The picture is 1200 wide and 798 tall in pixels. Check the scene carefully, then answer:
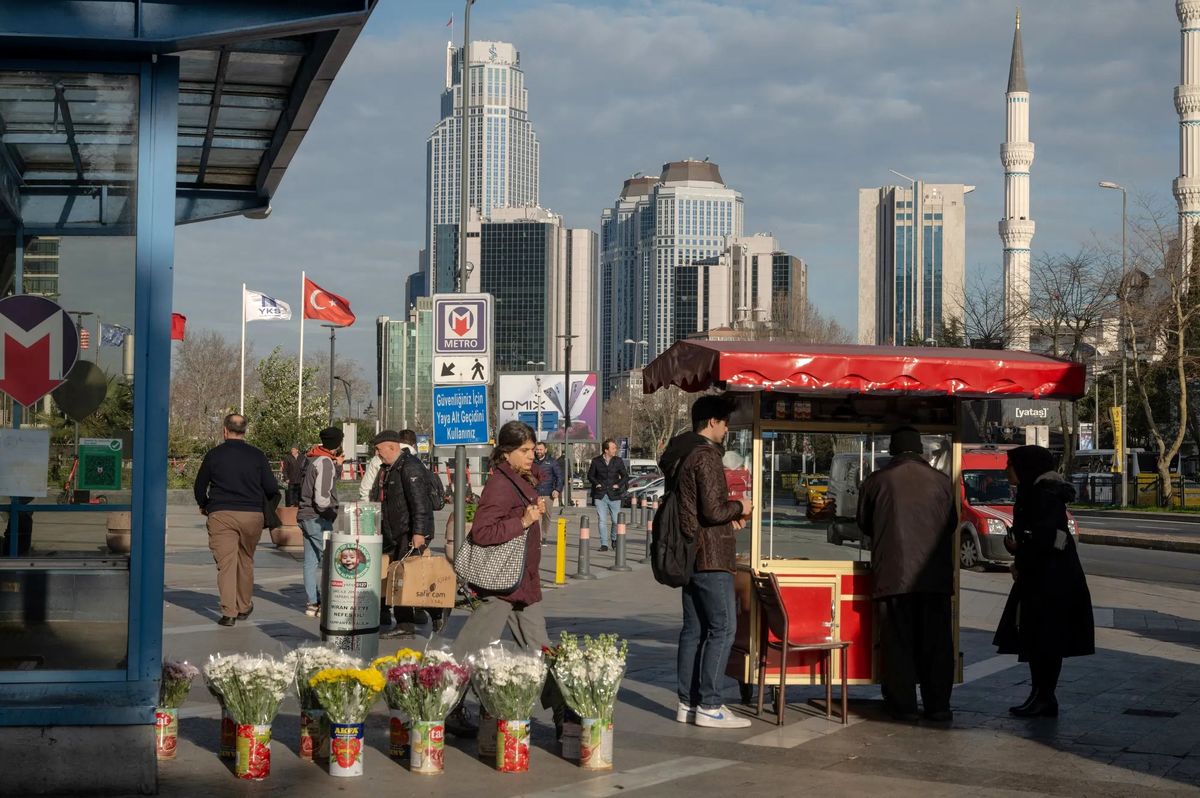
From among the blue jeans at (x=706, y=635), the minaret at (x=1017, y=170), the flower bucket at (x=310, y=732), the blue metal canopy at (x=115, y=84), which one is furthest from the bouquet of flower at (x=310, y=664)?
the minaret at (x=1017, y=170)

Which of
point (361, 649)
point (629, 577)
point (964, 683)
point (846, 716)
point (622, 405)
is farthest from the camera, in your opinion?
point (622, 405)

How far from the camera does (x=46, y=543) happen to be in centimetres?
707

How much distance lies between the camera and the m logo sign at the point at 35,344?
278 inches

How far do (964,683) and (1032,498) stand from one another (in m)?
1.99

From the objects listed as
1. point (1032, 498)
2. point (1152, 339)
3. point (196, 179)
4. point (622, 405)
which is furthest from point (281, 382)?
point (622, 405)

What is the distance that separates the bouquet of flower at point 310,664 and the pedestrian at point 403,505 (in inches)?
187

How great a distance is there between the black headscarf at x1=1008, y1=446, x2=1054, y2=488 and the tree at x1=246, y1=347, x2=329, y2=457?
34.6 m

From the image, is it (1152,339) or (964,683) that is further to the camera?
(1152,339)

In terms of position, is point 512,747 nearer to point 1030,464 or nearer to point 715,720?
point 715,720

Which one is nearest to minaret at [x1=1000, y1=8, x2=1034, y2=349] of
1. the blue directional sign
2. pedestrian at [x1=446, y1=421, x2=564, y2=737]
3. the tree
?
the tree

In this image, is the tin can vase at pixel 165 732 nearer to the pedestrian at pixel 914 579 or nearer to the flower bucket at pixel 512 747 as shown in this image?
the flower bucket at pixel 512 747

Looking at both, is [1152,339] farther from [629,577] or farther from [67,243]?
[67,243]

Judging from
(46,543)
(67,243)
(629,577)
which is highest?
(67,243)

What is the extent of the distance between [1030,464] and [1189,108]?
331ft
